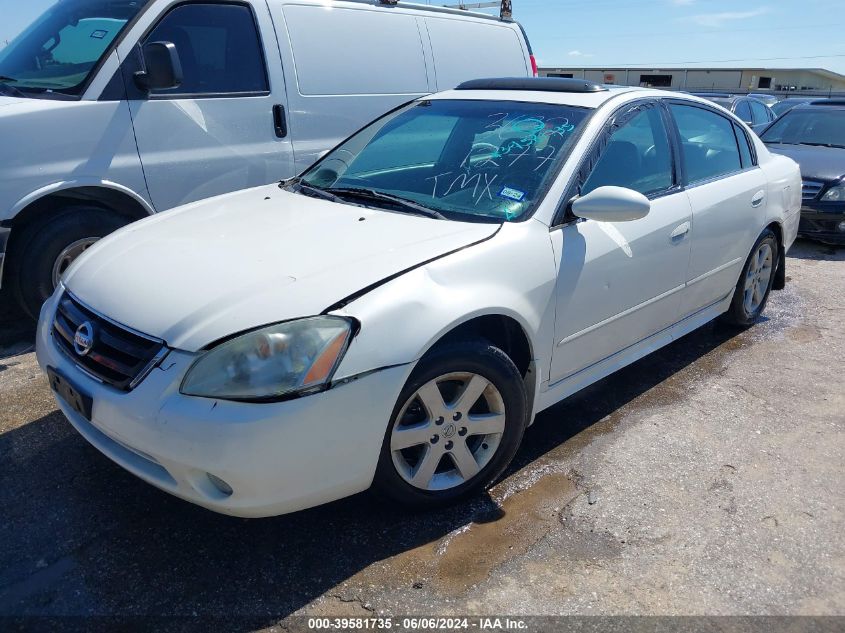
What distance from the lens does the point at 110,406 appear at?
2.25 meters

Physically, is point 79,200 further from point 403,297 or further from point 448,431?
point 448,431

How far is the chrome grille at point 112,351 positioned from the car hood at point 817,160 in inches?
279

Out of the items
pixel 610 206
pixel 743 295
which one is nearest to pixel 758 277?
pixel 743 295

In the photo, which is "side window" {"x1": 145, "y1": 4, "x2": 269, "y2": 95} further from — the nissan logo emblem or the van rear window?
the nissan logo emblem

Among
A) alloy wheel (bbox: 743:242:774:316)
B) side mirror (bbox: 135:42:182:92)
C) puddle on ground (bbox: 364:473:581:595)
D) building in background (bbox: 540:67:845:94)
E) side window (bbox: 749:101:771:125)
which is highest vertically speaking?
side mirror (bbox: 135:42:182:92)

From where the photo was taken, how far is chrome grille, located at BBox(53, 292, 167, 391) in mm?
2229

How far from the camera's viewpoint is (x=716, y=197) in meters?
3.87

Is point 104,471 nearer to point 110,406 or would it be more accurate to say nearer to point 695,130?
point 110,406

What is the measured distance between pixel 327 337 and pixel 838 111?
8.49 m

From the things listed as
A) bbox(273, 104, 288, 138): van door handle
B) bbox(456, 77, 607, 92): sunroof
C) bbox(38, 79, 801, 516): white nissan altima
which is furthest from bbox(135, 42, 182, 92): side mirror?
bbox(456, 77, 607, 92): sunroof

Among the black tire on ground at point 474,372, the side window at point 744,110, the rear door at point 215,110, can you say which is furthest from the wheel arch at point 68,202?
the side window at point 744,110

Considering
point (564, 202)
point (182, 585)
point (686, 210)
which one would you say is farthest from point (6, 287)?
point (686, 210)

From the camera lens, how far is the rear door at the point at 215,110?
4465mm

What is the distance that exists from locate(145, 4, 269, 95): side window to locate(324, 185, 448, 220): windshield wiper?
188cm
